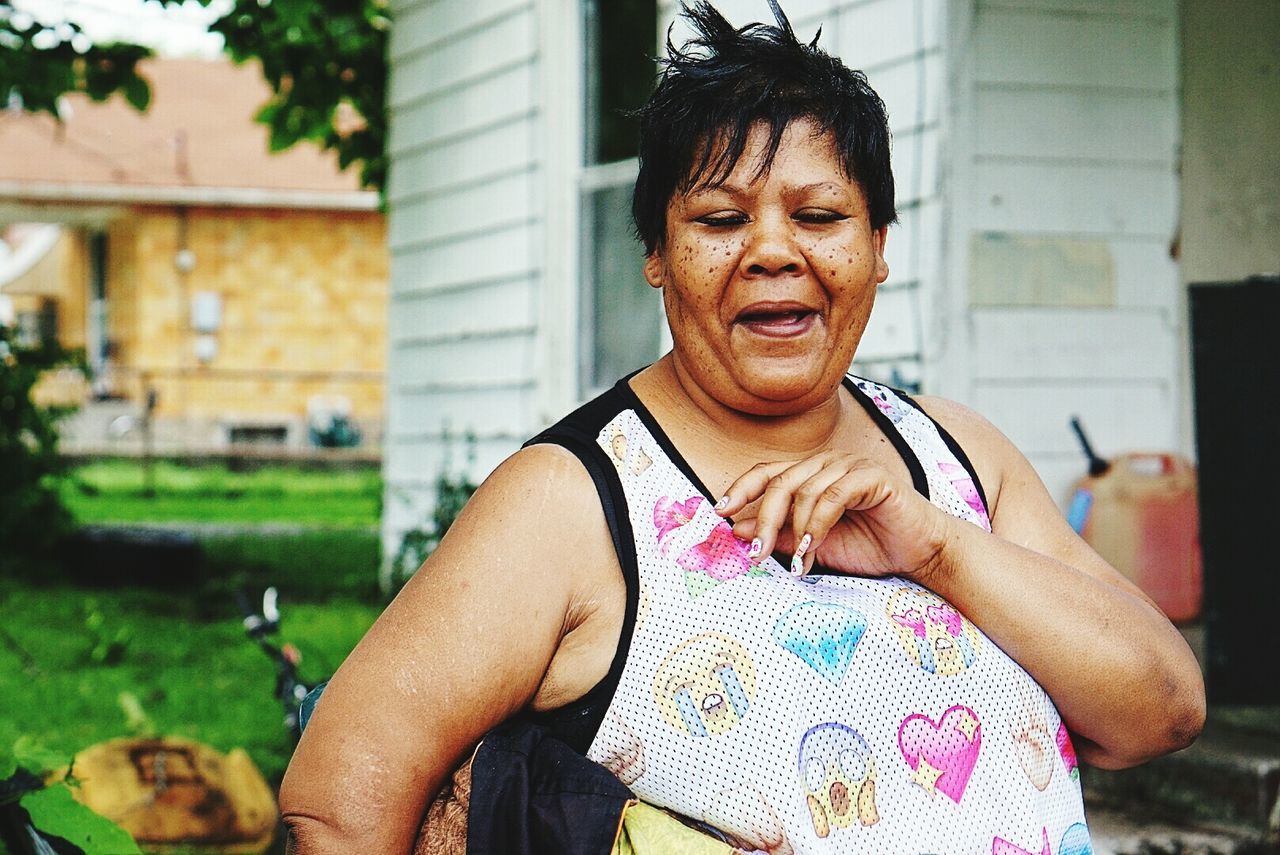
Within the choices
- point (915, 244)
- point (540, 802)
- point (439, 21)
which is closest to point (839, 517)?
point (540, 802)

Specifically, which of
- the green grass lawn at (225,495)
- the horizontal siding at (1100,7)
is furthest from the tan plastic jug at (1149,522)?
the green grass lawn at (225,495)

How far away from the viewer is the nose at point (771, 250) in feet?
5.48

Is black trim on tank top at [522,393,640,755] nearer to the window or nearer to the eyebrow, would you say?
the eyebrow

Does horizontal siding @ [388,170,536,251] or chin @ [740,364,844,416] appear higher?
horizontal siding @ [388,170,536,251]

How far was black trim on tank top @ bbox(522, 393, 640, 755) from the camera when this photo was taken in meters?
1.56

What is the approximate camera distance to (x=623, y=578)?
1.59 m

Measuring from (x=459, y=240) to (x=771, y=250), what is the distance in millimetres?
5187

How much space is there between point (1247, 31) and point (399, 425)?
472 cm

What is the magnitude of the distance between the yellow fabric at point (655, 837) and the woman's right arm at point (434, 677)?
0.65 feet

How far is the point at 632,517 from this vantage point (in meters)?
1.62

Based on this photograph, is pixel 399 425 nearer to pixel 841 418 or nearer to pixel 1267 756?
pixel 1267 756

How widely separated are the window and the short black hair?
12.0 feet

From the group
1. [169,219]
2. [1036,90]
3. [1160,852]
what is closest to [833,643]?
[1160,852]

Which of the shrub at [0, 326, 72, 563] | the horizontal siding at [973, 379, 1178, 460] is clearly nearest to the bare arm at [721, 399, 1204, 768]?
the horizontal siding at [973, 379, 1178, 460]
